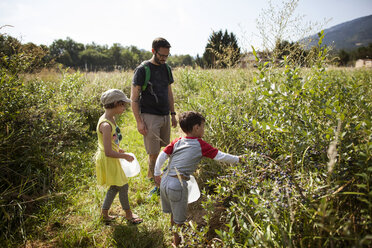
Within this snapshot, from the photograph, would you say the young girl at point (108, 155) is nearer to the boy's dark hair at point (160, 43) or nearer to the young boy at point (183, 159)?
the young boy at point (183, 159)

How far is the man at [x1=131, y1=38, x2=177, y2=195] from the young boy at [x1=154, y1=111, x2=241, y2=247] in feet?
2.87

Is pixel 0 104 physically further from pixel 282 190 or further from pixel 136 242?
pixel 282 190

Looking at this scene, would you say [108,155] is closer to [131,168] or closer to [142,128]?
[131,168]

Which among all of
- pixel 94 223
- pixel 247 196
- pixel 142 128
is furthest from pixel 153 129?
pixel 247 196

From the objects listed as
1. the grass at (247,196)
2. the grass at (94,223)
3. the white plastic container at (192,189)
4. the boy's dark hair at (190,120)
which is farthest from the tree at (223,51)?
the grass at (94,223)

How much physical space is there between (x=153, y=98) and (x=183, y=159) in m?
1.35

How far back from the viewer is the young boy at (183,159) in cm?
193

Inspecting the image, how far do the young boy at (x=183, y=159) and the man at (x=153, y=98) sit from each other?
876 mm

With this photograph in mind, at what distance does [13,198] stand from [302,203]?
3188 millimetres

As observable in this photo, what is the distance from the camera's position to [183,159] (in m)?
1.95

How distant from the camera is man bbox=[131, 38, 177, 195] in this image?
284 cm

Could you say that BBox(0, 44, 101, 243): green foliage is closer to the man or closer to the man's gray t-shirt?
the man

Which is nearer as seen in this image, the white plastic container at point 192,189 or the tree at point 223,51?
the white plastic container at point 192,189

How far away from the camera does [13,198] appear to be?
2.47 meters
